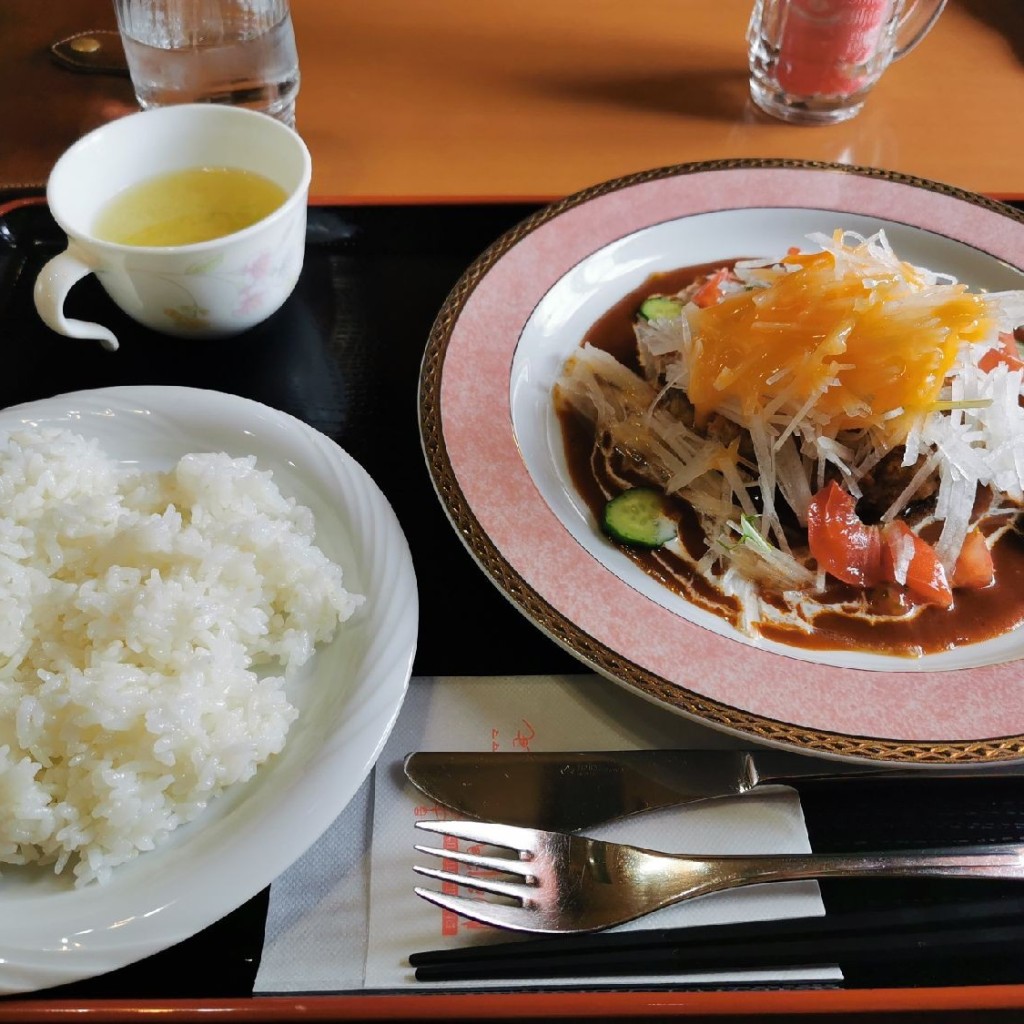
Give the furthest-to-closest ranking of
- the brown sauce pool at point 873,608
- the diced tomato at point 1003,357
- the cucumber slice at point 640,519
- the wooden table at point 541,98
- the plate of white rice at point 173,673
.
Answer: the wooden table at point 541,98
the diced tomato at point 1003,357
the cucumber slice at point 640,519
the brown sauce pool at point 873,608
the plate of white rice at point 173,673

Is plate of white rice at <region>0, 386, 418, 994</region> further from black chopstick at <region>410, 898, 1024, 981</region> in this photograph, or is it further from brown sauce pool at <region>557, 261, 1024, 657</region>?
brown sauce pool at <region>557, 261, 1024, 657</region>

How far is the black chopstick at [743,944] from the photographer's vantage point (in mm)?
1148

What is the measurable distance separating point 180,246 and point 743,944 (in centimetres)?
161

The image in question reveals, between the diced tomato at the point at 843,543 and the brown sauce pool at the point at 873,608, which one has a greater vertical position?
the diced tomato at the point at 843,543

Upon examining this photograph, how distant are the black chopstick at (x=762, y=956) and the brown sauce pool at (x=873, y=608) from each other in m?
0.50

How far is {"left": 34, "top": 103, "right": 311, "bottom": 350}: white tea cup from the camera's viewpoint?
5.69ft

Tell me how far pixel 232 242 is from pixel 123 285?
27 centimetres

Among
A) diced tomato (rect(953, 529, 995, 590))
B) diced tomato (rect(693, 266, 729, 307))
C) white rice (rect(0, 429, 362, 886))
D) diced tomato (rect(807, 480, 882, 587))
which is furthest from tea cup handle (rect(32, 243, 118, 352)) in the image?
diced tomato (rect(953, 529, 995, 590))

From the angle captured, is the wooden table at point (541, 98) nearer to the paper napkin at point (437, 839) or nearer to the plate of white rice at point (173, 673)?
the plate of white rice at point (173, 673)

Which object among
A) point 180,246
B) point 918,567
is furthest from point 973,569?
point 180,246

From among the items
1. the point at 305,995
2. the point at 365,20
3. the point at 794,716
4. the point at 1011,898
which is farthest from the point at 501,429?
the point at 365,20

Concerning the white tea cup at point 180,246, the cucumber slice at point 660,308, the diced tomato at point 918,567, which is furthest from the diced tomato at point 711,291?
the white tea cup at point 180,246

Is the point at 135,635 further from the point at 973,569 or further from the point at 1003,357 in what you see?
the point at 1003,357

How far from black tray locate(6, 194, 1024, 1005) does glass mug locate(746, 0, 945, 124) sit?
1052 millimetres
